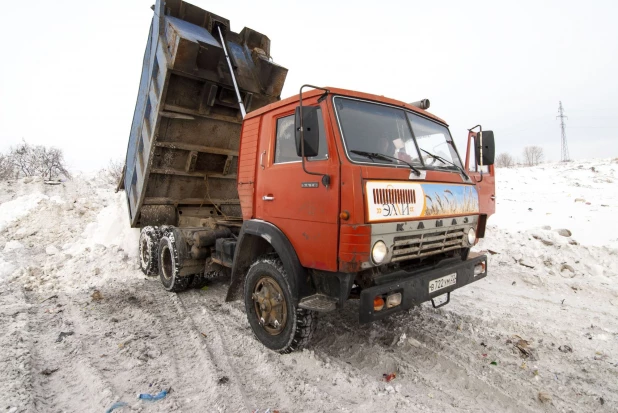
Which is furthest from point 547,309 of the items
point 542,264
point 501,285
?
point 542,264

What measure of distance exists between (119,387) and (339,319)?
2.24m

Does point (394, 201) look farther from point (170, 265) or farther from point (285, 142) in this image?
point (170, 265)

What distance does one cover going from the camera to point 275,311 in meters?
3.20

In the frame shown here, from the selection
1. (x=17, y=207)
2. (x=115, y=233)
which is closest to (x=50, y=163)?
(x=17, y=207)

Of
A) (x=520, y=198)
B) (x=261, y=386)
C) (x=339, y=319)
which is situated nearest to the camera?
(x=261, y=386)

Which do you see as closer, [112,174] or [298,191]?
[298,191]

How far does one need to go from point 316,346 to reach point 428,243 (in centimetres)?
149

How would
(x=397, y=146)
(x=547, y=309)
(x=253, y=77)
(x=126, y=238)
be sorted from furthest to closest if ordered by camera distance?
(x=126, y=238) → (x=253, y=77) → (x=547, y=309) → (x=397, y=146)

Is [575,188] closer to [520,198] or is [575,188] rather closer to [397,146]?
[520,198]

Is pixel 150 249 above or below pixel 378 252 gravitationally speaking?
Result: below

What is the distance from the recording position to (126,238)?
6816 mm

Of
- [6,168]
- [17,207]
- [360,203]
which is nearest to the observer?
[360,203]

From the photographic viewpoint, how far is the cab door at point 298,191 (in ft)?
8.73

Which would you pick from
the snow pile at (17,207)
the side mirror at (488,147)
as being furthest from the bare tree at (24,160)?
the side mirror at (488,147)
